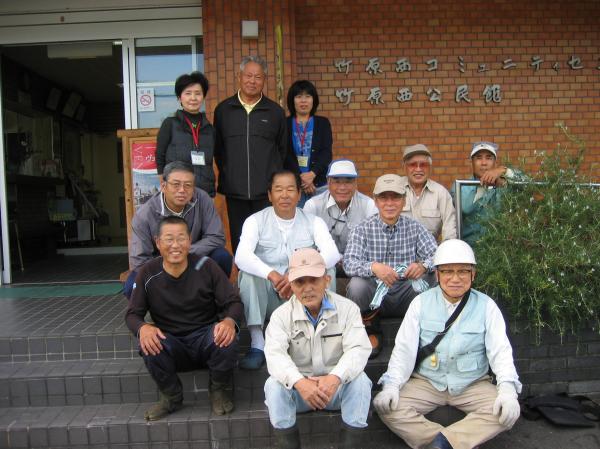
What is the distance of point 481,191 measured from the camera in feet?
14.1

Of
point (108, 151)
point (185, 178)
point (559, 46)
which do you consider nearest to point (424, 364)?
point (185, 178)

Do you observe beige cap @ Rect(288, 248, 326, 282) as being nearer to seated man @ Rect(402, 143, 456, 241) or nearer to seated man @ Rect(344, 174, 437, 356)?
seated man @ Rect(344, 174, 437, 356)

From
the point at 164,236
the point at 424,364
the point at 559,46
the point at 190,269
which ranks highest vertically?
the point at 559,46

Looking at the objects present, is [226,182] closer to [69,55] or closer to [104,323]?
[104,323]

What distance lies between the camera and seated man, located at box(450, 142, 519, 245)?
416cm

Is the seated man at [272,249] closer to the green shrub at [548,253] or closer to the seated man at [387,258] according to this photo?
the seated man at [387,258]

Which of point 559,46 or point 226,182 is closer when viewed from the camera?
point 226,182

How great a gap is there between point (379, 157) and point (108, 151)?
8.64m

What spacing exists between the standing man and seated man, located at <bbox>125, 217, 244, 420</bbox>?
124 centimetres

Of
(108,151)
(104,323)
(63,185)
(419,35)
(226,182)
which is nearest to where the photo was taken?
(104,323)

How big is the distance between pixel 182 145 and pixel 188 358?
6.35ft

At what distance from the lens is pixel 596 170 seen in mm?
6559

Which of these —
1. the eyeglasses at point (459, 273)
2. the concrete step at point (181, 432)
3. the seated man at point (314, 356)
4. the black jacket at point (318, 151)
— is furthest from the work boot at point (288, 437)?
the black jacket at point (318, 151)

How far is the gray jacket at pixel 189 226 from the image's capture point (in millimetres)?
3734
